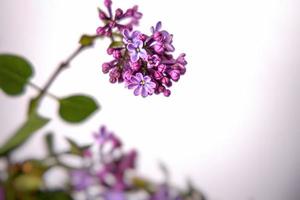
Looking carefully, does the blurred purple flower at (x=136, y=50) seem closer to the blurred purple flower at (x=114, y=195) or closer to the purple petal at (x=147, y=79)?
the purple petal at (x=147, y=79)

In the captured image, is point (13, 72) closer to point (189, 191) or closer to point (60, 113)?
point (60, 113)

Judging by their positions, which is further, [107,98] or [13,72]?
[107,98]

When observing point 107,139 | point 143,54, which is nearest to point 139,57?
point 143,54

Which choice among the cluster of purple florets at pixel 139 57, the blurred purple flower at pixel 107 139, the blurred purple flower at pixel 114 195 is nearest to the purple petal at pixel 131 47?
the cluster of purple florets at pixel 139 57

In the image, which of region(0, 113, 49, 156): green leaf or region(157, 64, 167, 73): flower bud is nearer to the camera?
region(0, 113, 49, 156): green leaf

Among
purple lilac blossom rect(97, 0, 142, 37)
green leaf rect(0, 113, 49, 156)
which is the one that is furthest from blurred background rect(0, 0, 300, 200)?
green leaf rect(0, 113, 49, 156)

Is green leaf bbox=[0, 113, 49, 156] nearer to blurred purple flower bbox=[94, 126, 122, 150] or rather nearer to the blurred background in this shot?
blurred purple flower bbox=[94, 126, 122, 150]

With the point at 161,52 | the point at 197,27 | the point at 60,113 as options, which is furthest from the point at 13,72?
the point at 197,27
